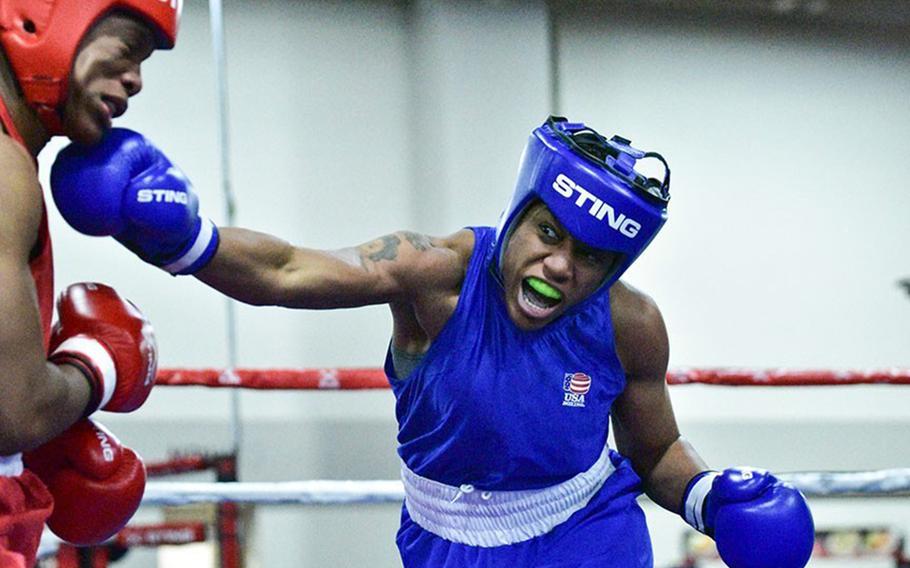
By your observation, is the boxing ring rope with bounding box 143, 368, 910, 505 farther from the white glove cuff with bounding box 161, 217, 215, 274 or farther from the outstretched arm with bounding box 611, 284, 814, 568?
the white glove cuff with bounding box 161, 217, 215, 274

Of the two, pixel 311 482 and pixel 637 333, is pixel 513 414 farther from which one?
pixel 311 482

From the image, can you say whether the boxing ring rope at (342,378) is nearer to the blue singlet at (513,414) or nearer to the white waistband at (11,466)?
the blue singlet at (513,414)

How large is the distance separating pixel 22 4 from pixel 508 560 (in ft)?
3.42

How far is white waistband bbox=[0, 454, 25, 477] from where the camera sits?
4.08 ft

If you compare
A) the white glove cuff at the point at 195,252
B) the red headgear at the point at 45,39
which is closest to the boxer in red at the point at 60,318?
the red headgear at the point at 45,39

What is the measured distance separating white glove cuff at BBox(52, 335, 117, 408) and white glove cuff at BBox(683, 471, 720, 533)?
963 mm

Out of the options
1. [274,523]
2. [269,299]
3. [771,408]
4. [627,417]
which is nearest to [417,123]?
[274,523]

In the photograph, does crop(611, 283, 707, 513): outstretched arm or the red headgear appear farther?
crop(611, 283, 707, 513): outstretched arm

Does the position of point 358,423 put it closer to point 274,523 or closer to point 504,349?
point 274,523

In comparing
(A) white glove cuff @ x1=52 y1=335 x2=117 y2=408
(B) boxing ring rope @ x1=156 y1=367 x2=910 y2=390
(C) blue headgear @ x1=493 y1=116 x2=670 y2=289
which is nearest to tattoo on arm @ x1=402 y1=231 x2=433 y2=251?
(C) blue headgear @ x1=493 y1=116 x2=670 y2=289

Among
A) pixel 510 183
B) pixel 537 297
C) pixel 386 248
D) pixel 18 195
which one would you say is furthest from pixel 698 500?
pixel 510 183

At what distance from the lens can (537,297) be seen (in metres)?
1.62

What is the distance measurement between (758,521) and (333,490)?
103 centimetres

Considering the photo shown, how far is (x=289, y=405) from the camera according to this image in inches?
171
